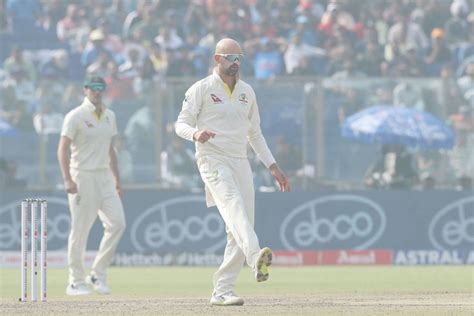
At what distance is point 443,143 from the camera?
18.2 meters

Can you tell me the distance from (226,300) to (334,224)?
26.3 feet

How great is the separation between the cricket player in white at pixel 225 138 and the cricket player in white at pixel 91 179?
256 cm

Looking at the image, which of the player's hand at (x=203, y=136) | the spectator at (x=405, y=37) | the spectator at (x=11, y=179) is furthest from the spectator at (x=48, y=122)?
the player's hand at (x=203, y=136)

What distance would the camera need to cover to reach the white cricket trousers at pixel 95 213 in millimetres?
12438

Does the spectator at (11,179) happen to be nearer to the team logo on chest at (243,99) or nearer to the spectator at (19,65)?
the spectator at (19,65)

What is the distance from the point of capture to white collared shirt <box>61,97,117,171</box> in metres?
12.4

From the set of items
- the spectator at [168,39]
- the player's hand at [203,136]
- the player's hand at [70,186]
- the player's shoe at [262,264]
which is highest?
the spectator at [168,39]

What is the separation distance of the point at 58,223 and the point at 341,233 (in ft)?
12.5

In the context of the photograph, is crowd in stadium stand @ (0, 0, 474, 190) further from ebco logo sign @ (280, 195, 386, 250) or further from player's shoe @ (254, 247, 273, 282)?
player's shoe @ (254, 247, 273, 282)

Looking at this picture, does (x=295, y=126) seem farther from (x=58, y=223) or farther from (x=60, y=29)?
(x=60, y=29)

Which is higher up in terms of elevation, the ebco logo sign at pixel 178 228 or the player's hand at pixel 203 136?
the player's hand at pixel 203 136

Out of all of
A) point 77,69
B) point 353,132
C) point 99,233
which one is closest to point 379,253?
point 353,132

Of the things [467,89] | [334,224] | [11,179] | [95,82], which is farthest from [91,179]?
[467,89]

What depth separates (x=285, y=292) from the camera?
39.4 ft
